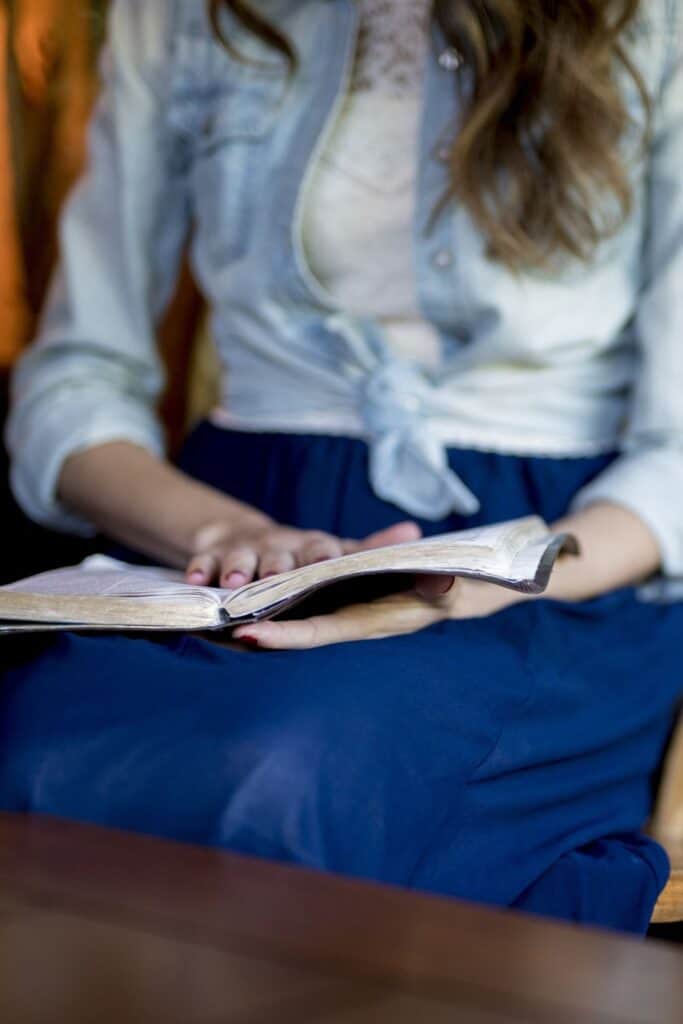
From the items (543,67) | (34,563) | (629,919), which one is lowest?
(34,563)

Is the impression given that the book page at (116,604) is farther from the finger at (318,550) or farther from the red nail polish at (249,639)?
the finger at (318,550)

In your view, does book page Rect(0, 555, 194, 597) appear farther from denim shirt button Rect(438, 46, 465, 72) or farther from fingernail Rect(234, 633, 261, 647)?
denim shirt button Rect(438, 46, 465, 72)

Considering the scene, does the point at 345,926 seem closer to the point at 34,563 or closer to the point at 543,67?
the point at 543,67

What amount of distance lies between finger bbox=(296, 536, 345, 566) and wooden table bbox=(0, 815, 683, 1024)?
388 mm

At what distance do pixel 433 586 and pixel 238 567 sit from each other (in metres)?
0.14

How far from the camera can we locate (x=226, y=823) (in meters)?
0.58

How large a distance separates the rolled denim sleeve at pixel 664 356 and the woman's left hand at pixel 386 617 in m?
0.22

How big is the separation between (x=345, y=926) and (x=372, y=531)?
26.7 inches

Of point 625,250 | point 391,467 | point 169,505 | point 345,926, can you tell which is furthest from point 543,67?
point 345,926

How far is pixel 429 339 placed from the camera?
1114 mm

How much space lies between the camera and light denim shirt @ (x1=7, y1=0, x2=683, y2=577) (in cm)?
107

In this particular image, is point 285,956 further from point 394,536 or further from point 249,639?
point 394,536

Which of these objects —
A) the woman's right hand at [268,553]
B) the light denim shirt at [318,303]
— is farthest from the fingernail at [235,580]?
the light denim shirt at [318,303]

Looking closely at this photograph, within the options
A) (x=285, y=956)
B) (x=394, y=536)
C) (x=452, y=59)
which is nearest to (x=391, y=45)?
(x=452, y=59)
